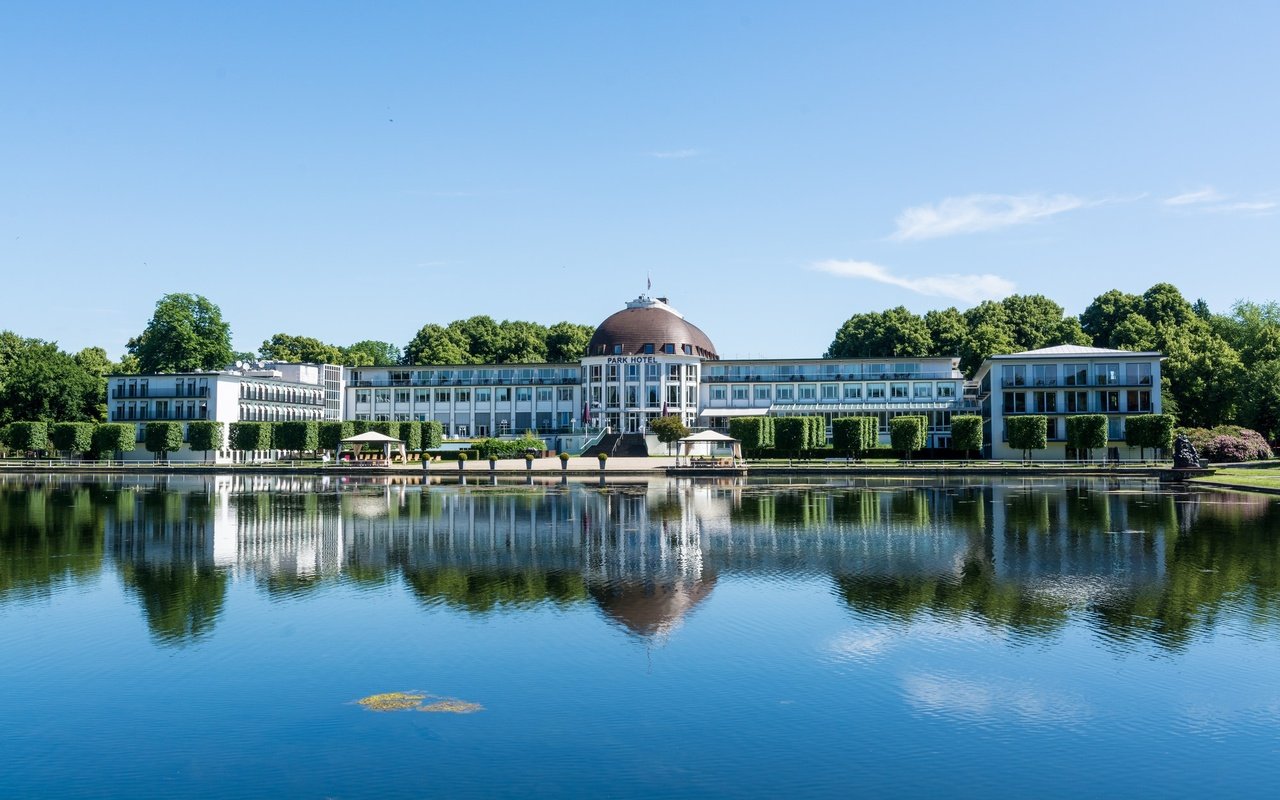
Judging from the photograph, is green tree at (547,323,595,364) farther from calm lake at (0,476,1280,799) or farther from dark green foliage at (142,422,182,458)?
calm lake at (0,476,1280,799)

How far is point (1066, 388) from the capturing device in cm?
8825

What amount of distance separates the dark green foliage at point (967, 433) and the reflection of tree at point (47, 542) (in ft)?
197

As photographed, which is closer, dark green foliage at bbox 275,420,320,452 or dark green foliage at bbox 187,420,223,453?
dark green foliage at bbox 275,420,320,452

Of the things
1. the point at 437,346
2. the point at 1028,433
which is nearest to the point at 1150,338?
the point at 1028,433

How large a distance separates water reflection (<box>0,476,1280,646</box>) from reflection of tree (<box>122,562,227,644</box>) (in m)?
0.06

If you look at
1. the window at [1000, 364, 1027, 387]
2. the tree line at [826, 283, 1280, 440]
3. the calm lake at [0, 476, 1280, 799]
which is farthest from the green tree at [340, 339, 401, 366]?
the calm lake at [0, 476, 1280, 799]

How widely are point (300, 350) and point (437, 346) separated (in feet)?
76.4

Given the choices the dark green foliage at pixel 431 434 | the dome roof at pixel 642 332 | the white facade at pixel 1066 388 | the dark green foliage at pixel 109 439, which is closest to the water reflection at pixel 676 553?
the white facade at pixel 1066 388

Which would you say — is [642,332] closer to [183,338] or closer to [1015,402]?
[1015,402]

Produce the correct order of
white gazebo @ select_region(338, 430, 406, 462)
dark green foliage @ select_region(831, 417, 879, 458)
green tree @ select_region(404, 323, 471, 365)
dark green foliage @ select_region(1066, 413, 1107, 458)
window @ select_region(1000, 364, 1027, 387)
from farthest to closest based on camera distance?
green tree @ select_region(404, 323, 471, 365), window @ select_region(1000, 364, 1027, 387), dark green foliage @ select_region(831, 417, 879, 458), white gazebo @ select_region(338, 430, 406, 462), dark green foliage @ select_region(1066, 413, 1107, 458)

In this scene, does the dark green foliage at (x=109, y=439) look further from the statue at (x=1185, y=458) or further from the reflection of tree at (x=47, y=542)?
the statue at (x=1185, y=458)

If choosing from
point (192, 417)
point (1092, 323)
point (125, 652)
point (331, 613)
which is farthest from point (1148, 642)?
point (1092, 323)

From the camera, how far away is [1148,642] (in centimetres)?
1533

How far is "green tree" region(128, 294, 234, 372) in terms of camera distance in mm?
112562
